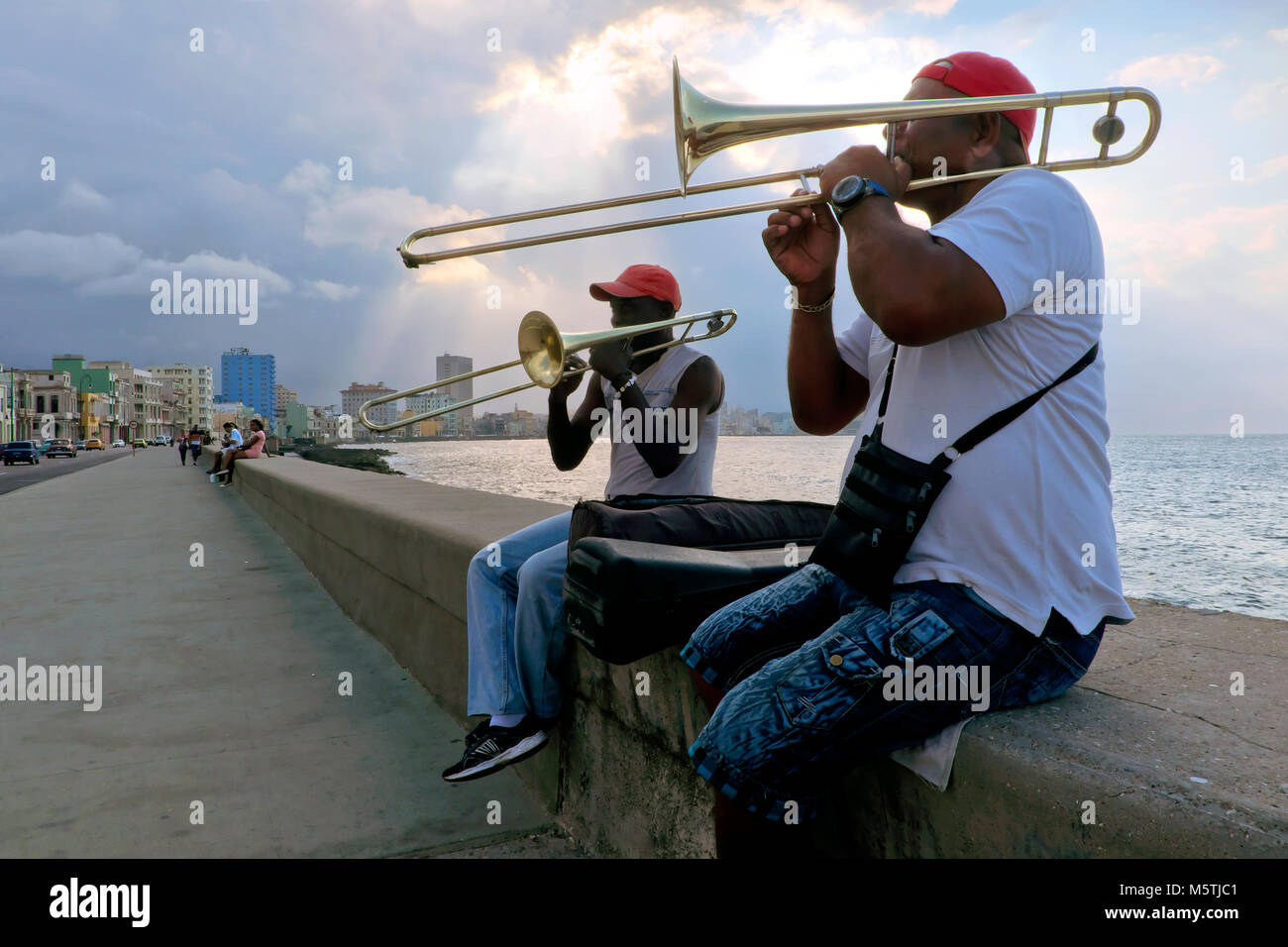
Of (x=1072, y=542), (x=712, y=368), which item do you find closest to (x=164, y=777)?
(x=712, y=368)

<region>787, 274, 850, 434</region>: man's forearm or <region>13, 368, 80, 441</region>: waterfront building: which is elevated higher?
<region>13, 368, 80, 441</region>: waterfront building

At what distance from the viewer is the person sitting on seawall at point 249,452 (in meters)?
17.2

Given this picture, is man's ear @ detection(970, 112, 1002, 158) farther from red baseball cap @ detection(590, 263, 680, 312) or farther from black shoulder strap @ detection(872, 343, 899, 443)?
red baseball cap @ detection(590, 263, 680, 312)

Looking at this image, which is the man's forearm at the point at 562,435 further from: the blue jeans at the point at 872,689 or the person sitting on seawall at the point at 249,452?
the person sitting on seawall at the point at 249,452

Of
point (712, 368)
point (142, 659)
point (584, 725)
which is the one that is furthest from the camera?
point (142, 659)

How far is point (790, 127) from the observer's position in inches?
76.6

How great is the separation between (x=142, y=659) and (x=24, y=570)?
3.62 meters

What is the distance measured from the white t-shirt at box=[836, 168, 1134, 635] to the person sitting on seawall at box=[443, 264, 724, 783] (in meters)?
1.39

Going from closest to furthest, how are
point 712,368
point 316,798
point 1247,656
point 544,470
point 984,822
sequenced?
point 984,822
point 1247,656
point 316,798
point 712,368
point 544,470

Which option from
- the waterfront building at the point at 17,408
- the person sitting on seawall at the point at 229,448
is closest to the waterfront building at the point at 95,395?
the waterfront building at the point at 17,408

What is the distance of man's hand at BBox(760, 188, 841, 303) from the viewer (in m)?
1.94

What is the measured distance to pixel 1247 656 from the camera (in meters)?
1.80

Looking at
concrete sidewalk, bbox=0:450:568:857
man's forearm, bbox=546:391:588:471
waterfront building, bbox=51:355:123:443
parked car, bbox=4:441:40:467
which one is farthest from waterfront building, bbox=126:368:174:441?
man's forearm, bbox=546:391:588:471
